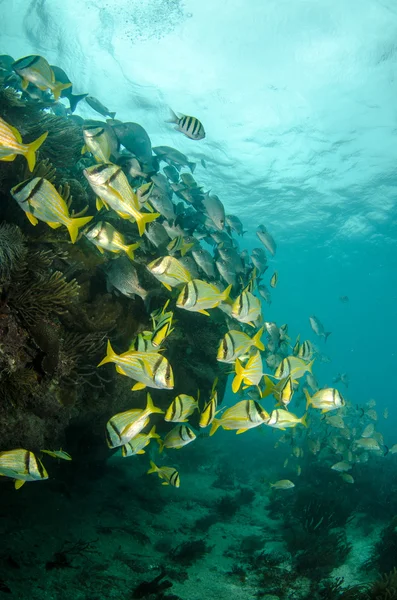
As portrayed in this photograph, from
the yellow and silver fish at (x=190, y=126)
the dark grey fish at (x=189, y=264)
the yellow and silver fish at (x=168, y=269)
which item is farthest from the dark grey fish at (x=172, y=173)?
the yellow and silver fish at (x=168, y=269)

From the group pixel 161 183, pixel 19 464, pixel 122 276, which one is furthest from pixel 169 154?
pixel 19 464

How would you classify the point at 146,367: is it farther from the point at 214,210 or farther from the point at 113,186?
the point at 214,210

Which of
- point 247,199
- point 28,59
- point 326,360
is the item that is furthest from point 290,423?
point 247,199

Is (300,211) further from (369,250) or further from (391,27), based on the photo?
(391,27)

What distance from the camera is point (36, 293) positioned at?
446 centimetres

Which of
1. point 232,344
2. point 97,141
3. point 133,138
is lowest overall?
point 232,344

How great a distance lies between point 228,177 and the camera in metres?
27.6

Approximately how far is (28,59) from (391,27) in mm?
14589

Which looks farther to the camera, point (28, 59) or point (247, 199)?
point (247, 199)

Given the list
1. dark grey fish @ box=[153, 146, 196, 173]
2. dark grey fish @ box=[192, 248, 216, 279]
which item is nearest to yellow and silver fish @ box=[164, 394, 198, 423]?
dark grey fish @ box=[192, 248, 216, 279]

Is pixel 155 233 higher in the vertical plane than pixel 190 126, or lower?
lower

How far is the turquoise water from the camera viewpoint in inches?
264

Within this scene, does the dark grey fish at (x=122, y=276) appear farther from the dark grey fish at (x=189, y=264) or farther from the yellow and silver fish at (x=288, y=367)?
the yellow and silver fish at (x=288, y=367)

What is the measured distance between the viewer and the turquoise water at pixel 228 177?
22.0ft
